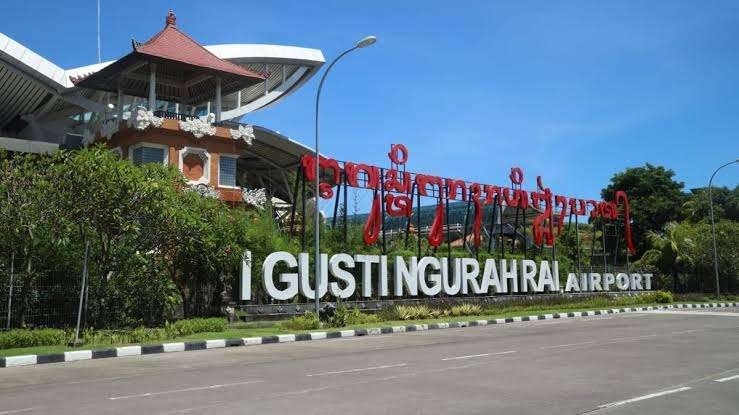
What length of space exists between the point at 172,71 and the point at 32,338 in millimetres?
20410

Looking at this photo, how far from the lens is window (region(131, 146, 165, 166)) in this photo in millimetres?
29562

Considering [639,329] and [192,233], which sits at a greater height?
[192,233]

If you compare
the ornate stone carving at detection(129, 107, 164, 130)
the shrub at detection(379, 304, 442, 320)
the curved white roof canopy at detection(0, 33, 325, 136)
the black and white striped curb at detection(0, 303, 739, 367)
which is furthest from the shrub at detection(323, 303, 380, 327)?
the curved white roof canopy at detection(0, 33, 325, 136)

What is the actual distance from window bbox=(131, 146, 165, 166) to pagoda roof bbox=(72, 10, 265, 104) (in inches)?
162

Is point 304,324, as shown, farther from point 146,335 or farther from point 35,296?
point 35,296

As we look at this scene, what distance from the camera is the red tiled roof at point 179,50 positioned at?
30.9m

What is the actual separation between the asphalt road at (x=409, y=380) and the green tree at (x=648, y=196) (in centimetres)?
4938

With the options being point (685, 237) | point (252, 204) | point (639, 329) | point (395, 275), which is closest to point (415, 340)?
point (639, 329)

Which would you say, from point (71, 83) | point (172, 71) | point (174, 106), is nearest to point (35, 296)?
point (172, 71)

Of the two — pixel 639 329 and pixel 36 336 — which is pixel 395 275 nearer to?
pixel 639 329

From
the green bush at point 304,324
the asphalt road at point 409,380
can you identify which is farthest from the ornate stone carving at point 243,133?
the asphalt road at point 409,380

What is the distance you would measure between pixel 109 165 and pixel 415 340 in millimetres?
8909

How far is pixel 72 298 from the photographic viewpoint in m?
19.1

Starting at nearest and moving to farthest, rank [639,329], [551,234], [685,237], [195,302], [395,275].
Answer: [639,329], [195,302], [395,275], [551,234], [685,237]
